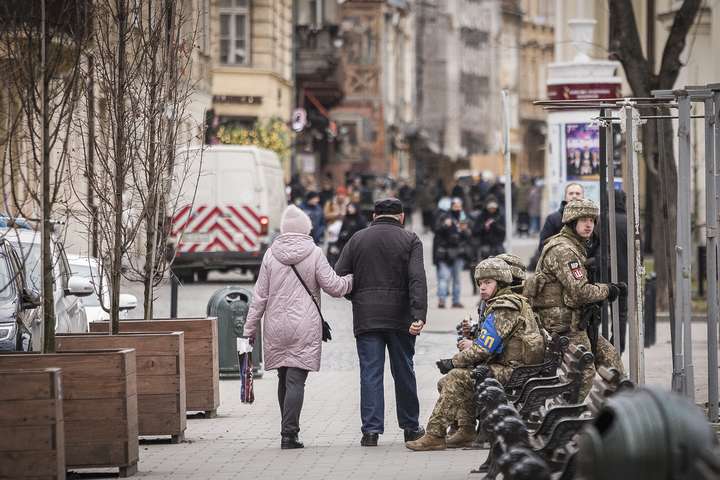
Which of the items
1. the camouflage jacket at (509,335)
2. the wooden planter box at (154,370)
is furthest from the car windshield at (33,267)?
the camouflage jacket at (509,335)

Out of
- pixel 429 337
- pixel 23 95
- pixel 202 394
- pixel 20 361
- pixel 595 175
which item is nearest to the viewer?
pixel 20 361

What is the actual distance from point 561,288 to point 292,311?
6.04 feet

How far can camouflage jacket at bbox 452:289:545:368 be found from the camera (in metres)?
11.5

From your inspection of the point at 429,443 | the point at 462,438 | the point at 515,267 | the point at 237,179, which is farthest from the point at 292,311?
the point at 237,179

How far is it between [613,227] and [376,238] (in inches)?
68.2

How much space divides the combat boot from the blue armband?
0.67 meters

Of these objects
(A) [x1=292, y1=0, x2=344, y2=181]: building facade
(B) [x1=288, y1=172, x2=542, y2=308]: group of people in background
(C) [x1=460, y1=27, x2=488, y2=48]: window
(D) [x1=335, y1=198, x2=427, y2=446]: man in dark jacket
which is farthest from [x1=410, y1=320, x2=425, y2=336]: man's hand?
(C) [x1=460, y1=27, x2=488, y2=48]: window

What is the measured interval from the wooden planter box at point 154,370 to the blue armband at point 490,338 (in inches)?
83.4

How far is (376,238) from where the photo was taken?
12.8 meters

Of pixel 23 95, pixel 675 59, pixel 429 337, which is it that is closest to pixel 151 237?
pixel 23 95

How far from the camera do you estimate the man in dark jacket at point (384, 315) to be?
12.6 meters

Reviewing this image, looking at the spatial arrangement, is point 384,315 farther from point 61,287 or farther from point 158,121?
point 61,287

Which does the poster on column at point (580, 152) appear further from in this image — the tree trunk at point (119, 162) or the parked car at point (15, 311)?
the tree trunk at point (119, 162)

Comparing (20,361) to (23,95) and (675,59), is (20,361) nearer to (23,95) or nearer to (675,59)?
(23,95)
